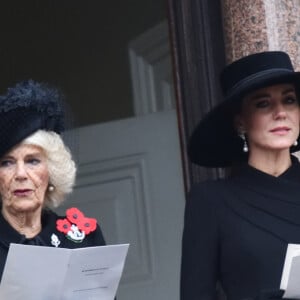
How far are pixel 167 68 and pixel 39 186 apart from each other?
2.08 m

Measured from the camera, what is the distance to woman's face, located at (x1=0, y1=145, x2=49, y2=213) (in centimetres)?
448

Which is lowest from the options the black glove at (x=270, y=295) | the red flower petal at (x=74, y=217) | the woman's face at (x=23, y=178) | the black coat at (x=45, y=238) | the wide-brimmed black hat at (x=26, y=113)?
the black glove at (x=270, y=295)

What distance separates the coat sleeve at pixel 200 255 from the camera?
448cm

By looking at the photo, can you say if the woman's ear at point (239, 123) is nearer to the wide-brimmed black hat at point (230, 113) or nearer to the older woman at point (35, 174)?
the wide-brimmed black hat at point (230, 113)

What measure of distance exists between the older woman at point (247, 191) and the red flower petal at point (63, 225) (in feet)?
1.16

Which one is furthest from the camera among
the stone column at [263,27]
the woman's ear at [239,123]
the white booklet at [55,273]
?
the stone column at [263,27]

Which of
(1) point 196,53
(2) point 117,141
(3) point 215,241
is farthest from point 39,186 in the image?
(2) point 117,141

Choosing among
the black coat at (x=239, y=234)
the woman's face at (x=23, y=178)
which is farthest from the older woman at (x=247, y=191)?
the woman's face at (x=23, y=178)

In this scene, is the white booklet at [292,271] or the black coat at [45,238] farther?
the black coat at [45,238]

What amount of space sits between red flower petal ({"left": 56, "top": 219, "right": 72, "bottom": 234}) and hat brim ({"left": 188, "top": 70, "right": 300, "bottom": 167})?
464mm

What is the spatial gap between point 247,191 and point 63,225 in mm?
555

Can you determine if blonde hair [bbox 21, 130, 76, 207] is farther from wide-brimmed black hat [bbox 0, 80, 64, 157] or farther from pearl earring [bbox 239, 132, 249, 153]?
pearl earring [bbox 239, 132, 249, 153]

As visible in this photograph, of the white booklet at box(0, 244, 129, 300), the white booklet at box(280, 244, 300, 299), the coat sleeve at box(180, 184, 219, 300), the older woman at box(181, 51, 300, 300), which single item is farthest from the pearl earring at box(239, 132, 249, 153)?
the white booklet at box(0, 244, 129, 300)

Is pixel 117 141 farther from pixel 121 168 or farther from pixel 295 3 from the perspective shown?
pixel 295 3
